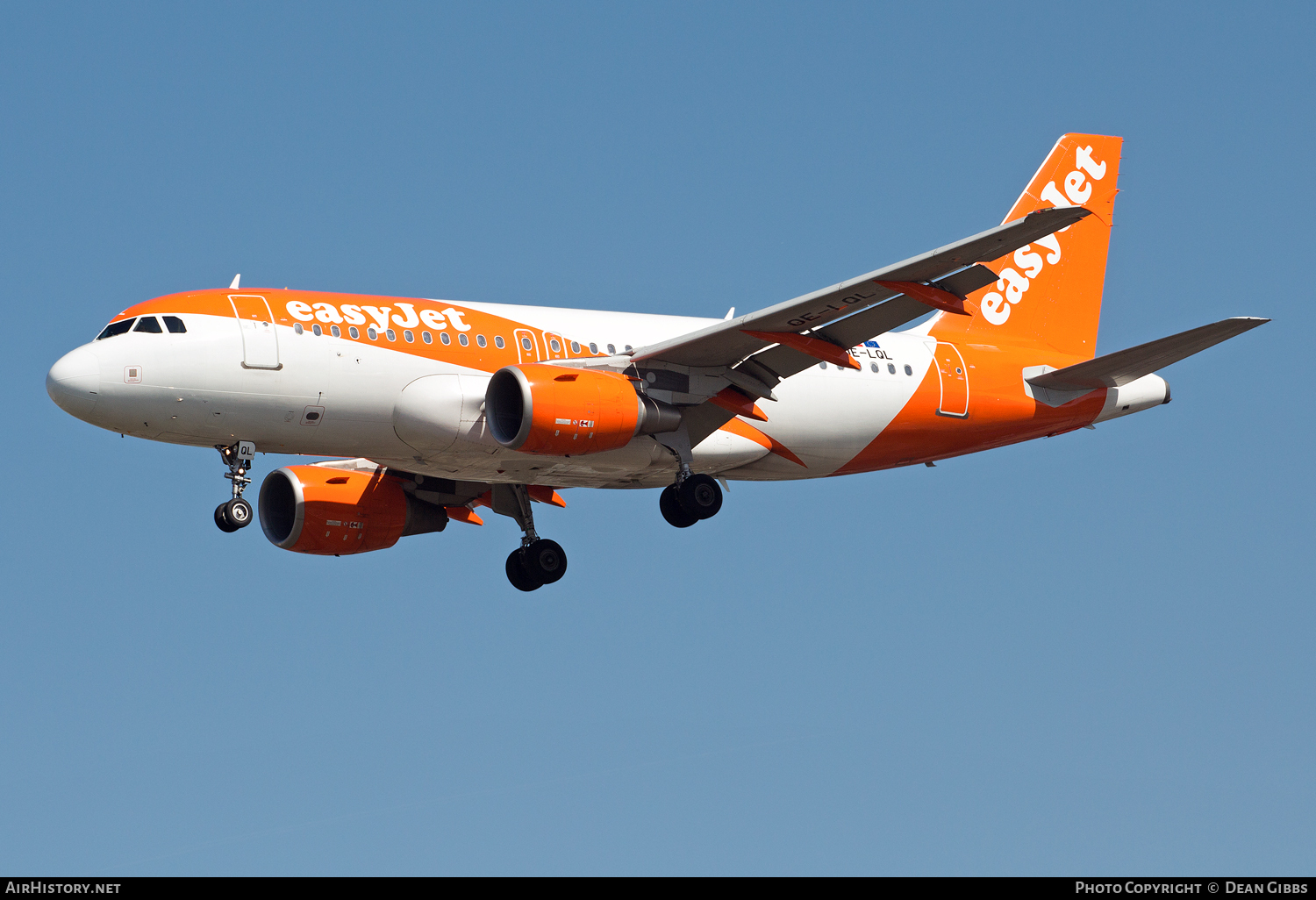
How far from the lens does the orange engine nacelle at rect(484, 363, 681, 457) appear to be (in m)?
31.1

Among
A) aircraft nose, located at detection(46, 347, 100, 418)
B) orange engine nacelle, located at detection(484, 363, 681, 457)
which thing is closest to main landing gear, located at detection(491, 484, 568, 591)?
orange engine nacelle, located at detection(484, 363, 681, 457)

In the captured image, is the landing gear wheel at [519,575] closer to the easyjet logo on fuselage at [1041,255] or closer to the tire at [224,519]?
the tire at [224,519]

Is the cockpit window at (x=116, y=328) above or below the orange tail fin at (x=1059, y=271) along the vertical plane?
below

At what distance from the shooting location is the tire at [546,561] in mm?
37875

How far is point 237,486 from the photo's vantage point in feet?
103

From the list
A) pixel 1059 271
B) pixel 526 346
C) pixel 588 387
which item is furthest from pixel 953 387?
pixel 526 346

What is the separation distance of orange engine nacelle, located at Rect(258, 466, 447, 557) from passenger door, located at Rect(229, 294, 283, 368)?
248 inches

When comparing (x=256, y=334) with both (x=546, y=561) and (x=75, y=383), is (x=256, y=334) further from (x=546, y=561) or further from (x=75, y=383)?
(x=546, y=561)

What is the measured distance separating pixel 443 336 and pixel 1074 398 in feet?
46.7

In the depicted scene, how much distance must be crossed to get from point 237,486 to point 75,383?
3.39 meters

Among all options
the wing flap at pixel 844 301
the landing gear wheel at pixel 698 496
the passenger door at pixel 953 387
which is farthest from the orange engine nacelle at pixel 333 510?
the passenger door at pixel 953 387

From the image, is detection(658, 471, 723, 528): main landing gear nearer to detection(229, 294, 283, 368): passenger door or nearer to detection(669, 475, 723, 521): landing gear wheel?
detection(669, 475, 723, 521): landing gear wheel

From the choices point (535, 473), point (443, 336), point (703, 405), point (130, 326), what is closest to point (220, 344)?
point (130, 326)

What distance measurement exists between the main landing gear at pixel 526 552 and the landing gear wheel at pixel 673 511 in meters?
4.29
